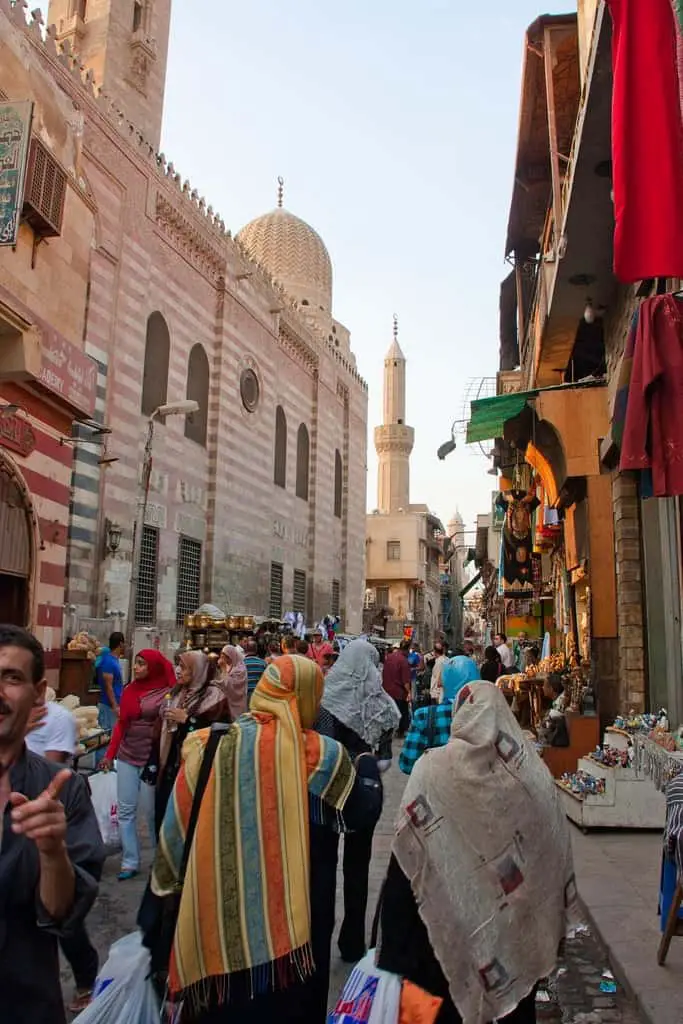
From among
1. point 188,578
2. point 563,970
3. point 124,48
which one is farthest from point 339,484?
point 563,970

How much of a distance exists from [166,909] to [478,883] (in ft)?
3.19

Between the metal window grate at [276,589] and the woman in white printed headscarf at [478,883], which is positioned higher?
the metal window grate at [276,589]

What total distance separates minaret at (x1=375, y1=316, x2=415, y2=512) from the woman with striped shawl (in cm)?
5181

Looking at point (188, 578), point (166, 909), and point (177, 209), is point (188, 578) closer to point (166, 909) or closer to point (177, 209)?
point (177, 209)

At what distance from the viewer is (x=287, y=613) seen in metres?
24.4

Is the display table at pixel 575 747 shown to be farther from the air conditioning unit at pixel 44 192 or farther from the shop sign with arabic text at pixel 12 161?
the air conditioning unit at pixel 44 192

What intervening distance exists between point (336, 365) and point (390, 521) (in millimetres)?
21477

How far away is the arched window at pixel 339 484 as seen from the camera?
1177 inches

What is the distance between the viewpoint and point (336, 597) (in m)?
29.4

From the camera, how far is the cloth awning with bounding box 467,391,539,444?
9.52 metres

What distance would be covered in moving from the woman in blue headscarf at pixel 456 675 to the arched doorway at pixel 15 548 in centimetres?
489

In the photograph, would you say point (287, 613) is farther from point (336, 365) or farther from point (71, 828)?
point (71, 828)

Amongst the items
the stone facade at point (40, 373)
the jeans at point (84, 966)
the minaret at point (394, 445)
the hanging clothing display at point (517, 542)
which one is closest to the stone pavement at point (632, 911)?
the jeans at point (84, 966)

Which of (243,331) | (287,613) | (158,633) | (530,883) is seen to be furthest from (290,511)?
(530,883)
